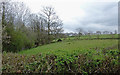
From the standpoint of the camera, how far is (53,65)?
1.76m

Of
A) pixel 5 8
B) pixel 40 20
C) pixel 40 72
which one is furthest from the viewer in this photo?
pixel 40 20

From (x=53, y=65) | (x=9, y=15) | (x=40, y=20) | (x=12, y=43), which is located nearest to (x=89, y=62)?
(x=53, y=65)

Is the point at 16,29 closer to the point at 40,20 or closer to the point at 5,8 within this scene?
the point at 5,8

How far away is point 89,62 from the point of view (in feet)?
5.96

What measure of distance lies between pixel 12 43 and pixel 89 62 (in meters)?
5.57

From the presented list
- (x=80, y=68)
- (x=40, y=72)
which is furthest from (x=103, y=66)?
(x=40, y=72)

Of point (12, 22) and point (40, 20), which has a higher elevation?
point (40, 20)

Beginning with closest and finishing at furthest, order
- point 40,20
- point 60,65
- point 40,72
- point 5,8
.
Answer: point 40,72, point 60,65, point 5,8, point 40,20

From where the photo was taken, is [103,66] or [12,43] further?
[12,43]

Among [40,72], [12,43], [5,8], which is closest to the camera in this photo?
[40,72]

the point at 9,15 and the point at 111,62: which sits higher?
the point at 9,15

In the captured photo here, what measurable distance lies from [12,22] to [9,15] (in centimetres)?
60

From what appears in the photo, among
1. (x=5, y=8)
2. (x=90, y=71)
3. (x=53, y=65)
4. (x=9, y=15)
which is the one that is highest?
(x=5, y=8)

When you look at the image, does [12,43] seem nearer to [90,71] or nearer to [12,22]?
[12,22]
